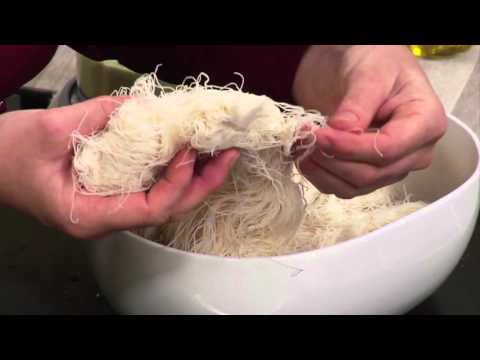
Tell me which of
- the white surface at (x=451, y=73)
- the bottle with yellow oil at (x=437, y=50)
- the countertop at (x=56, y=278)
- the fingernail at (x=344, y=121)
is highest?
the fingernail at (x=344, y=121)

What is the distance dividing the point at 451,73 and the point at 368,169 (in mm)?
566

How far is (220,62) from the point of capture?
0.65 m

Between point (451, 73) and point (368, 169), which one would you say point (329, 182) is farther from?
point (451, 73)

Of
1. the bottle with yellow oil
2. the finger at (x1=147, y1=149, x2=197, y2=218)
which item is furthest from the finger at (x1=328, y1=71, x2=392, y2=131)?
the bottle with yellow oil

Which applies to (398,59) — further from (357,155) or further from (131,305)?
(131,305)

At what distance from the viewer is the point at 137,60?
669 millimetres

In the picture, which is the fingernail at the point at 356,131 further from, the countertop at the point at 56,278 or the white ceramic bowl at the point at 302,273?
the countertop at the point at 56,278

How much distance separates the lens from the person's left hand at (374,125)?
40 cm

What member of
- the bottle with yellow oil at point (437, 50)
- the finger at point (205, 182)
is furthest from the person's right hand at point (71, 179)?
the bottle with yellow oil at point (437, 50)

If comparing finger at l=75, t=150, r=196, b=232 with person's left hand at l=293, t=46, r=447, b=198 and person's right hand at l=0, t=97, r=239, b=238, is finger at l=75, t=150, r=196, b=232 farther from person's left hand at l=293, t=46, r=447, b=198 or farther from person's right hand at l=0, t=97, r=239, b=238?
person's left hand at l=293, t=46, r=447, b=198

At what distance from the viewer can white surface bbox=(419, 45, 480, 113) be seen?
85 cm

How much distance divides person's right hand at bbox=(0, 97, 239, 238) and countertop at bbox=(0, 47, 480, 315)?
0.34 ft

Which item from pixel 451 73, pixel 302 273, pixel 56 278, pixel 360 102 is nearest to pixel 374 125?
pixel 360 102

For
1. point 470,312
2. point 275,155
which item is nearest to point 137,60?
point 275,155
